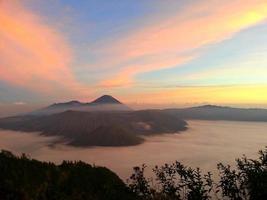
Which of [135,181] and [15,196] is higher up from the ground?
[15,196]

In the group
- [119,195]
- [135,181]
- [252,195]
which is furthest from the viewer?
[135,181]

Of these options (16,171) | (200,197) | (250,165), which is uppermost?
(16,171)

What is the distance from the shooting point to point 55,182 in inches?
695

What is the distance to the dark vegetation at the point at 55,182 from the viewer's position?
15.8 metres

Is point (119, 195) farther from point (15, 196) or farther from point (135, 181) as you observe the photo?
point (135, 181)

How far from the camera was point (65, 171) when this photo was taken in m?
19.1

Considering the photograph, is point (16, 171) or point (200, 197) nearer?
point (16, 171)

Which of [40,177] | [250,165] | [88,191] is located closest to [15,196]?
[40,177]

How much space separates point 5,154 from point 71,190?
19.4 ft

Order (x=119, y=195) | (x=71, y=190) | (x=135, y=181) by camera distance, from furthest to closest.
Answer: (x=135, y=181) < (x=119, y=195) < (x=71, y=190)

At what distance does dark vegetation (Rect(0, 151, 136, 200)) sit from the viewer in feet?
51.9

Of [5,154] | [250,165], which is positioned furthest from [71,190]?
[250,165]

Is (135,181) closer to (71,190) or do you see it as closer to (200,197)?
(200,197)

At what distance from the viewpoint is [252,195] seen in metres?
27.6
